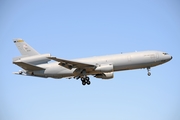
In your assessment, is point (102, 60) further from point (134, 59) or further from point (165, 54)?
point (165, 54)

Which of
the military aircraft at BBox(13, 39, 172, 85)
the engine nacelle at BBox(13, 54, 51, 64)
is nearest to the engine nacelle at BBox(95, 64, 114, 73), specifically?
the military aircraft at BBox(13, 39, 172, 85)

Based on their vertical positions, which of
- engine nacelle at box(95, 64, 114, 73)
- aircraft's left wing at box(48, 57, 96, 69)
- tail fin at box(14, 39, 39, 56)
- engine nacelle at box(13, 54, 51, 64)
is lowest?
engine nacelle at box(95, 64, 114, 73)

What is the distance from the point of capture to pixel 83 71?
1962 inches

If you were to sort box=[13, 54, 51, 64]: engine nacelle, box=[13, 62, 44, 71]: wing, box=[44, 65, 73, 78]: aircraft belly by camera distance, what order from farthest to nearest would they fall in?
box=[44, 65, 73, 78]: aircraft belly → box=[13, 54, 51, 64]: engine nacelle → box=[13, 62, 44, 71]: wing

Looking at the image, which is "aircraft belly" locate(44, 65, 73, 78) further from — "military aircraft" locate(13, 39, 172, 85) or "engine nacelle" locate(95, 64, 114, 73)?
"engine nacelle" locate(95, 64, 114, 73)

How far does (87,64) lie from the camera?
4778 centimetres

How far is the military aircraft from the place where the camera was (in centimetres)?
4838

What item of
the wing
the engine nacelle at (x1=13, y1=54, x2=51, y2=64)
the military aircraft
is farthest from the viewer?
the engine nacelle at (x1=13, y1=54, x2=51, y2=64)

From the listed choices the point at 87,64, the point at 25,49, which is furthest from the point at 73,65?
the point at 25,49

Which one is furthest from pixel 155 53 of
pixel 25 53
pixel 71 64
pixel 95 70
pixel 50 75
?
pixel 25 53

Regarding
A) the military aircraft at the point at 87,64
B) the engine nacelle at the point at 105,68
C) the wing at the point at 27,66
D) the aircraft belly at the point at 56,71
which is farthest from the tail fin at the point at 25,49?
the engine nacelle at the point at 105,68

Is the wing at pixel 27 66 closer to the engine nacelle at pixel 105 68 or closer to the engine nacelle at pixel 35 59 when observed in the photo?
the engine nacelle at pixel 35 59

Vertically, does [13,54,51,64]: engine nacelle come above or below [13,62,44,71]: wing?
above

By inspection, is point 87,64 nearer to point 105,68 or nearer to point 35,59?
point 105,68
